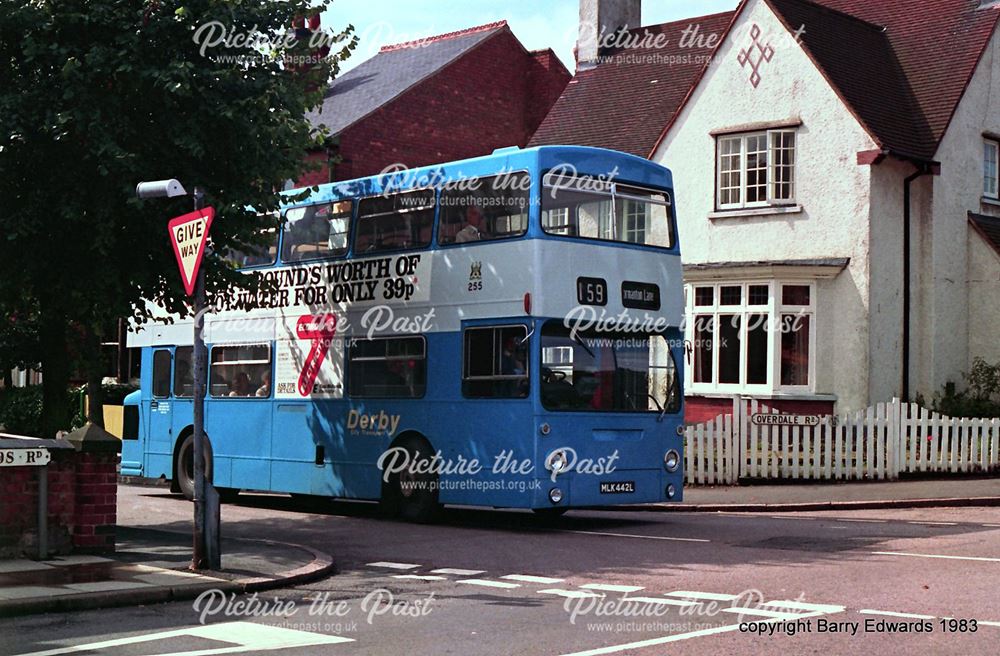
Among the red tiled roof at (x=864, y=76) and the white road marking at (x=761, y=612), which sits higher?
the red tiled roof at (x=864, y=76)

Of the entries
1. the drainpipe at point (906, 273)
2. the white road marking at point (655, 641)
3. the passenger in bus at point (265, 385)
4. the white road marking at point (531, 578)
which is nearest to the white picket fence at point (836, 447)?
the drainpipe at point (906, 273)

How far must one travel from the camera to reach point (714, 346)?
29016 mm

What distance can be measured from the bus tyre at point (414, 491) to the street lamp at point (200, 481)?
498 centimetres

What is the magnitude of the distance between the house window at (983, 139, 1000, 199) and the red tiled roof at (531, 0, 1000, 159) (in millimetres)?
2129

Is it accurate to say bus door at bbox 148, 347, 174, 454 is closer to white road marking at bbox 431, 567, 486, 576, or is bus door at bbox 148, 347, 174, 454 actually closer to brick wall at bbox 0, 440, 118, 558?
brick wall at bbox 0, 440, 118, 558

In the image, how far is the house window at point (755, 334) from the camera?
91.6 ft

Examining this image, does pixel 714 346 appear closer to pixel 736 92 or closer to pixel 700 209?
pixel 700 209

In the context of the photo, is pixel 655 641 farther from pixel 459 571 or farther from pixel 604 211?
pixel 604 211

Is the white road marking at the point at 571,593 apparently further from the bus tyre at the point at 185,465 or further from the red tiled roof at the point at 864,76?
the red tiled roof at the point at 864,76

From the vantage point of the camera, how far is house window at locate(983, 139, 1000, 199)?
99.0ft

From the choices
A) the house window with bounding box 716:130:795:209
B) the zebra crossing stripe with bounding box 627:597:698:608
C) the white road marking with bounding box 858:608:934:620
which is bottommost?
the zebra crossing stripe with bounding box 627:597:698:608

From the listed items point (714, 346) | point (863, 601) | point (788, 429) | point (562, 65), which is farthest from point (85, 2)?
point (562, 65)

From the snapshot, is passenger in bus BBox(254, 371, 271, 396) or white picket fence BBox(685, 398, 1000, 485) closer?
passenger in bus BBox(254, 371, 271, 396)

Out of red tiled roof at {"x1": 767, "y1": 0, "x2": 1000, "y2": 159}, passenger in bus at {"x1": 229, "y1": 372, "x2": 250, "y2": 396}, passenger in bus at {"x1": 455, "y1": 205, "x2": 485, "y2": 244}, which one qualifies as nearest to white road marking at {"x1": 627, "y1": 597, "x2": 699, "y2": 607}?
passenger in bus at {"x1": 455, "y1": 205, "x2": 485, "y2": 244}
